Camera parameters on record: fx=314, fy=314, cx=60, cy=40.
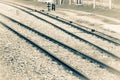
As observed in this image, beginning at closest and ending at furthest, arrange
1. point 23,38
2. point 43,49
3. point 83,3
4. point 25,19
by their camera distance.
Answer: point 43,49 → point 23,38 → point 25,19 → point 83,3

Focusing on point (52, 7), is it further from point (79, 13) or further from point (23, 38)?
point (23, 38)

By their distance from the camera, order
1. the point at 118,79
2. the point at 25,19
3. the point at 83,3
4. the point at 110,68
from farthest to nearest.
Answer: the point at 83,3
the point at 25,19
the point at 110,68
the point at 118,79

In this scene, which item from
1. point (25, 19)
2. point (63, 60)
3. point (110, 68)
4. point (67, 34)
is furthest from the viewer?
point (25, 19)

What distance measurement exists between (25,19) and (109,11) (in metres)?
9.34

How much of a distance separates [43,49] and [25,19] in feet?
33.3

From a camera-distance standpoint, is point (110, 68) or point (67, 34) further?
point (67, 34)

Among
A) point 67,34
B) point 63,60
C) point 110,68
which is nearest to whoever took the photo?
point 110,68

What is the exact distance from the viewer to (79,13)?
97.2ft

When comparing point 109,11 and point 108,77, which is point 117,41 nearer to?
point 108,77

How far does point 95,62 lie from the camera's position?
12734 millimetres

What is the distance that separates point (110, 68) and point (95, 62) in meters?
0.85

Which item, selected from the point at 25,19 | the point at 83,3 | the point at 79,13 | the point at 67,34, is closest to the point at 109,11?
the point at 79,13

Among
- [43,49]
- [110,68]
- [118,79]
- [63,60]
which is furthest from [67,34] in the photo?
[118,79]

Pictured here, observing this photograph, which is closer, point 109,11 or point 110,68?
point 110,68
